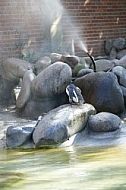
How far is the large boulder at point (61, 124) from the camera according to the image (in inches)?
309

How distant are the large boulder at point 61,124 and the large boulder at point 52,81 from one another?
3.49 feet

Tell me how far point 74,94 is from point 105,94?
2.20 ft

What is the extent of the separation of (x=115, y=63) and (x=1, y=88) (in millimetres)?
2394

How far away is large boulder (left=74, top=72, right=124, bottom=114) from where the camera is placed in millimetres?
9227

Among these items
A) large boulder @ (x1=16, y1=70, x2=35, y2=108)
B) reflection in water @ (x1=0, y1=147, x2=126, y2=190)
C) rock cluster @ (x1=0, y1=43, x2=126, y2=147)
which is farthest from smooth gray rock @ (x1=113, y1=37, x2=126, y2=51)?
reflection in water @ (x1=0, y1=147, x2=126, y2=190)

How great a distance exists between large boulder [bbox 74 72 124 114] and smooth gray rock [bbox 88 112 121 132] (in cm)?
94

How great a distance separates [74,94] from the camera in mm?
8852

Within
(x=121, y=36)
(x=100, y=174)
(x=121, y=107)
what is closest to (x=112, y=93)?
(x=121, y=107)

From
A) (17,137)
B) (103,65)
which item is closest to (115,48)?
(103,65)

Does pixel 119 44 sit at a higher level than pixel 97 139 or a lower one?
higher

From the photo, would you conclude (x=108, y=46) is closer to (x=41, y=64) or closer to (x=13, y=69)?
(x=41, y=64)

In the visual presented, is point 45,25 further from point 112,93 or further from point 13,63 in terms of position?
point 112,93

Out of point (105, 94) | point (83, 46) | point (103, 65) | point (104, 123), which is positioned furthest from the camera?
point (83, 46)

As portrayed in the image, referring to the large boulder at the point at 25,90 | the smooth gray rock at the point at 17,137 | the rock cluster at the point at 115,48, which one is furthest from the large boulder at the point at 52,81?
the rock cluster at the point at 115,48
